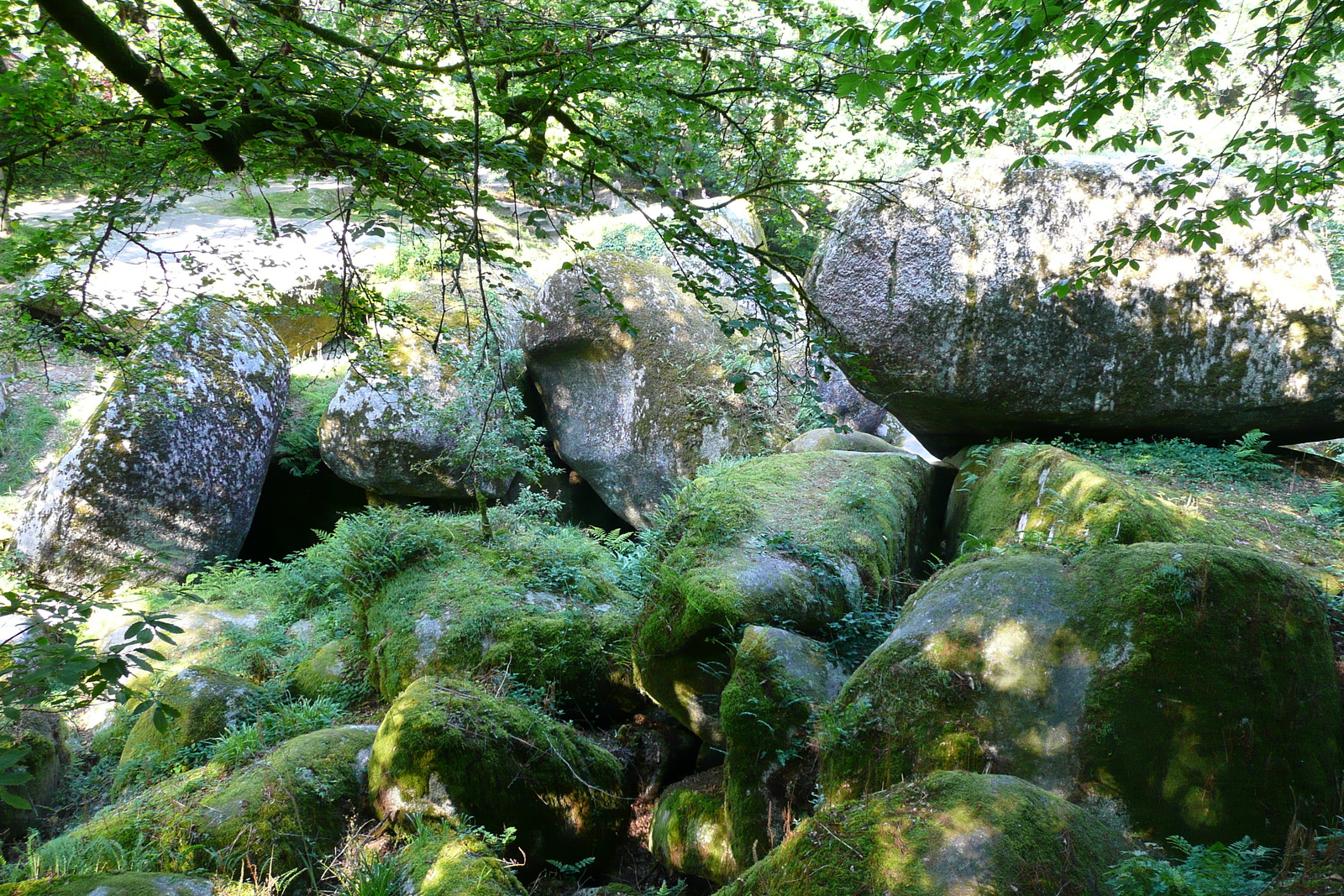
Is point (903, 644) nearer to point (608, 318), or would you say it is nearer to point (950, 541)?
point (950, 541)

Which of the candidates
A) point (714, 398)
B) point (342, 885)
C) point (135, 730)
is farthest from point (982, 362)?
point (135, 730)

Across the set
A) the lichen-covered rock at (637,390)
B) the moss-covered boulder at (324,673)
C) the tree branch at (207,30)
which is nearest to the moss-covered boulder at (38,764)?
the moss-covered boulder at (324,673)

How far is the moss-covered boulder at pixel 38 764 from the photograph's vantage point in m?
5.51

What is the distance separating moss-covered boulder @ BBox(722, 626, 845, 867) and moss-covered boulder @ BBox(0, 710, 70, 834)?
4.97 m

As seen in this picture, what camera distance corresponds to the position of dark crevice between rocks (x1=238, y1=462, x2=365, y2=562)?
10.9 metres

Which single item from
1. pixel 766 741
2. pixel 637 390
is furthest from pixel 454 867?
pixel 637 390

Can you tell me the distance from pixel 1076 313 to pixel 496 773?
609 cm

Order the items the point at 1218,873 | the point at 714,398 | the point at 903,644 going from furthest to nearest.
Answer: the point at 714,398
the point at 903,644
the point at 1218,873

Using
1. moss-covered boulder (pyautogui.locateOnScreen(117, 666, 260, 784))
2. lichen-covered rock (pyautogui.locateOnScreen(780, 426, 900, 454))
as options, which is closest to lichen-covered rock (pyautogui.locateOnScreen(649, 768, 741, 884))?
moss-covered boulder (pyautogui.locateOnScreen(117, 666, 260, 784))

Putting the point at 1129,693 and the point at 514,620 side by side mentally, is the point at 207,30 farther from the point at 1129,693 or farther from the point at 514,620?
the point at 1129,693

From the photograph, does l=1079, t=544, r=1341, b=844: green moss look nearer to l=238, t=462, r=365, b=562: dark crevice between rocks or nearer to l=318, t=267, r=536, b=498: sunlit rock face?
l=318, t=267, r=536, b=498: sunlit rock face

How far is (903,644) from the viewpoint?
3760mm

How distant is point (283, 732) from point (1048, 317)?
7367 millimetres

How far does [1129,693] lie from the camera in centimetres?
324
